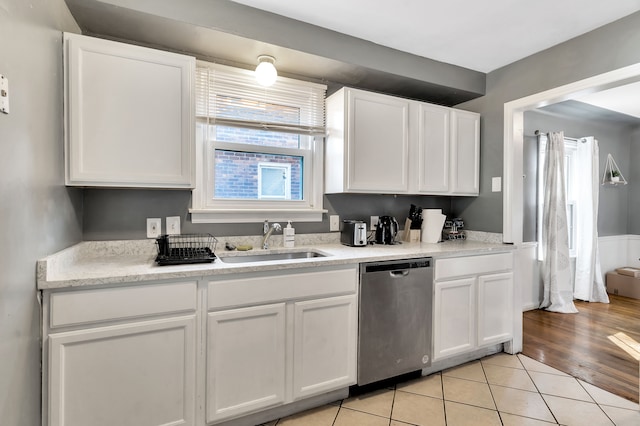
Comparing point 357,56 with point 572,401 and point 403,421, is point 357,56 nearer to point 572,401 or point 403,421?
point 403,421

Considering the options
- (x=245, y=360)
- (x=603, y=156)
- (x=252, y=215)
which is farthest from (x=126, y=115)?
(x=603, y=156)

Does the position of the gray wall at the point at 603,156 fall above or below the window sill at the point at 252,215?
above

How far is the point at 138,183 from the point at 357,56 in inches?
65.8

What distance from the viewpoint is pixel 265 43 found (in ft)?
6.63

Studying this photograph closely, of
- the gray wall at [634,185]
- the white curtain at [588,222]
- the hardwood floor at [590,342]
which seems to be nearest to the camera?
the hardwood floor at [590,342]

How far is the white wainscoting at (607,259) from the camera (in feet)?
12.4

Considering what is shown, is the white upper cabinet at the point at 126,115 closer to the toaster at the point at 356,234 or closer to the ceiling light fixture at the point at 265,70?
the ceiling light fixture at the point at 265,70

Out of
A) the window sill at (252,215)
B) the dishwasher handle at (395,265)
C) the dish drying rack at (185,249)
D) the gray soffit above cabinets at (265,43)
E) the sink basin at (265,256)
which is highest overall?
the gray soffit above cabinets at (265,43)

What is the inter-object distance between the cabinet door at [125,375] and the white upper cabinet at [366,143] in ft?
4.71

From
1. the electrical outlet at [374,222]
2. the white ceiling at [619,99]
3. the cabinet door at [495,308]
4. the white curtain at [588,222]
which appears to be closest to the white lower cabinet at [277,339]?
the electrical outlet at [374,222]

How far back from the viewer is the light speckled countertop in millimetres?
1401

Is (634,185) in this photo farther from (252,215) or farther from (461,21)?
(252,215)

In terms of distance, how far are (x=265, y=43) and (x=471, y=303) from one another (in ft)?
7.61

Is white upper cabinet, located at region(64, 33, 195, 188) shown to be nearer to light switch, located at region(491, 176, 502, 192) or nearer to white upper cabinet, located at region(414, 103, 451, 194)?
white upper cabinet, located at region(414, 103, 451, 194)
